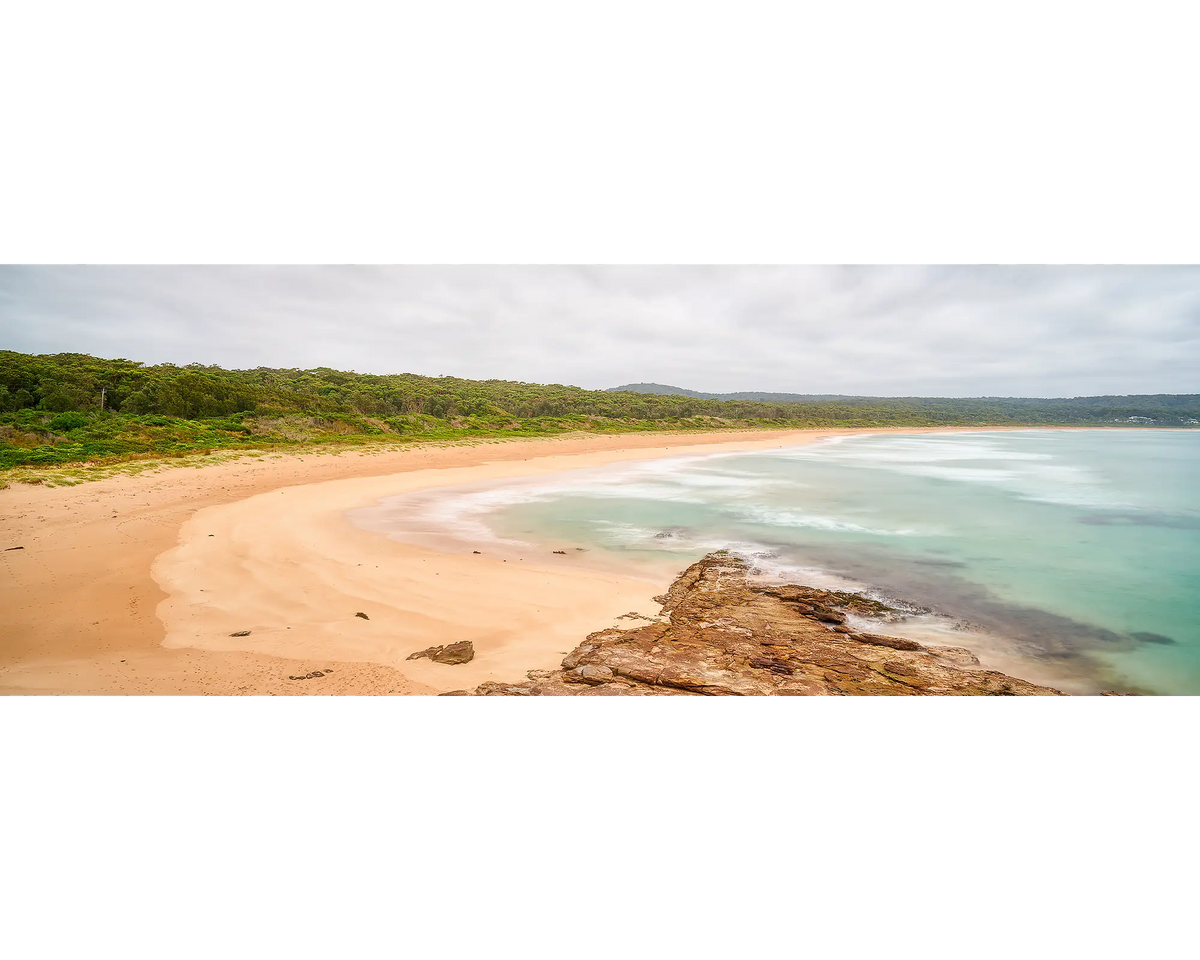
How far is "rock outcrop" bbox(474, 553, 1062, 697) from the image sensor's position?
3.20 metres

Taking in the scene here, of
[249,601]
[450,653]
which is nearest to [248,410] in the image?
[249,601]

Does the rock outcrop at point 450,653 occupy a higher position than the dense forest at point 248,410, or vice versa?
the dense forest at point 248,410

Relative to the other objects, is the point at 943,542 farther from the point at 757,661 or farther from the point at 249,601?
the point at 249,601

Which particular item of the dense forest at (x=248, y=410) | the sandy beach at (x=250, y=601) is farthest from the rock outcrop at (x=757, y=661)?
the dense forest at (x=248, y=410)

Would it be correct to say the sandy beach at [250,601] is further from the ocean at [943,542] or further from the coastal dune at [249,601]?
the ocean at [943,542]

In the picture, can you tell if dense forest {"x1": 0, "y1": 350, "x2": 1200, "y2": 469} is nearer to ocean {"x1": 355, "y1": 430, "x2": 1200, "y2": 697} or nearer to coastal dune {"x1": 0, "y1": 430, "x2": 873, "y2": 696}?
coastal dune {"x1": 0, "y1": 430, "x2": 873, "y2": 696}

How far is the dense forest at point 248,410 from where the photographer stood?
12.3m

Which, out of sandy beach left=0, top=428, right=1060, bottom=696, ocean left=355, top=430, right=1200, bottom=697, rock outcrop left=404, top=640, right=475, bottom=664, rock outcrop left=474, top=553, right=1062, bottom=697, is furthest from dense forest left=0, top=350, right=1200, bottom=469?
rock outcrop left=474, top=553, right=1062, bottom=697

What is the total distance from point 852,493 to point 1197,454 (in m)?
23.4

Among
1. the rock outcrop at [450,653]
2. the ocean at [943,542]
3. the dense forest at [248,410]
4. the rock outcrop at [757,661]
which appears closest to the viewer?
the rock outcrop at [757,661]

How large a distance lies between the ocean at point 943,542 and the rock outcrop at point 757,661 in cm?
61

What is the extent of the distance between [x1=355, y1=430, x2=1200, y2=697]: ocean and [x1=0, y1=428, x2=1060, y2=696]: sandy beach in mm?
1181
